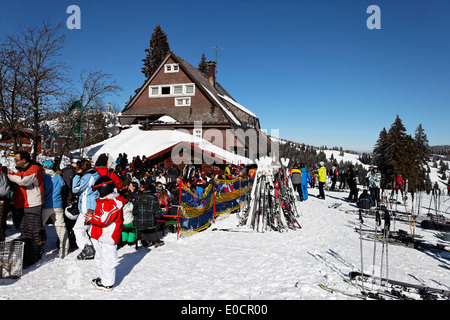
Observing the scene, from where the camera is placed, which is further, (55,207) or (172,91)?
(172,91)

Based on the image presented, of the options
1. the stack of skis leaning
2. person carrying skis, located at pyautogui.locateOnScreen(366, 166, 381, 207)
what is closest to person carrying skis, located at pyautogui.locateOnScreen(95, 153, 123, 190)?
the stack of skis leaning

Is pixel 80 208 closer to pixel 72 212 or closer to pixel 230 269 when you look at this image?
pixel 72 212

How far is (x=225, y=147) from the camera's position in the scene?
29.9 m

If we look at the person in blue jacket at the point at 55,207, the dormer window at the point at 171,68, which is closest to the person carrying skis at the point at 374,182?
the person in blue jacket at the point at 55,207

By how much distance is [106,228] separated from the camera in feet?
14.5

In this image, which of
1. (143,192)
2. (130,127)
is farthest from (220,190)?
(130,127)

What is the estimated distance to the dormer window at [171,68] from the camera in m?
31.8

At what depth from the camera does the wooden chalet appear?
29859mm

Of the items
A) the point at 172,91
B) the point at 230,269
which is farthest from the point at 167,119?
the point at 230,269

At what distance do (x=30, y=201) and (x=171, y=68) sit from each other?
28.9 meters

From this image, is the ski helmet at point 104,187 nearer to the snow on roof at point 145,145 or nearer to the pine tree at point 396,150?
the snow on roof at point 145,145

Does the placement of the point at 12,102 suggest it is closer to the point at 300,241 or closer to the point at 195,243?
the point at 195,243

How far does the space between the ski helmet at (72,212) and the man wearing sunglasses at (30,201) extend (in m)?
0.48
